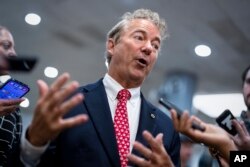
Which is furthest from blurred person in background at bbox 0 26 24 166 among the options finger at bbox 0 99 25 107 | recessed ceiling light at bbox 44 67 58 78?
recessed ceiling light at bbox 44 67 58 78

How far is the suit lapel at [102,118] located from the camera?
119cm

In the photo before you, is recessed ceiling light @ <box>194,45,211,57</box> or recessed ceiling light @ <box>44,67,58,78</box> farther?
recessed ceiling light @ <box>44,67,58,78</box>

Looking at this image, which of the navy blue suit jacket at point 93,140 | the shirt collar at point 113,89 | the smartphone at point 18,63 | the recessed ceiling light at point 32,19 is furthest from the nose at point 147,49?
the recessed ceiling light at point 32,19

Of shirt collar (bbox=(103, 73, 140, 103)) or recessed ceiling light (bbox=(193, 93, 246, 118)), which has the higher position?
recessed ceiling light (bbox=(193, 93, 246, 118))

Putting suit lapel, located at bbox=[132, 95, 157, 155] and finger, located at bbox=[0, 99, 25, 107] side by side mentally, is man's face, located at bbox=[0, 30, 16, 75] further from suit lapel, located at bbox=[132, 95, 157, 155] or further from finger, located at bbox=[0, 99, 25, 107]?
suit lapel, located at bbox=[132, 95, 157, 155]

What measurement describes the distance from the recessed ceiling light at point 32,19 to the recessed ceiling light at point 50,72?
1658mm

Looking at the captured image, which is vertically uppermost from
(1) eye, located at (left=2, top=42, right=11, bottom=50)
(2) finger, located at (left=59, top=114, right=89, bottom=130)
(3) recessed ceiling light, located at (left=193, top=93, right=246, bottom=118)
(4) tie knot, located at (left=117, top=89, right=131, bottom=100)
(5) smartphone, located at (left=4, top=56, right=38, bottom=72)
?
(3) recessed ceiling light, located at (left=193, top=93, right=246, bottom=118)

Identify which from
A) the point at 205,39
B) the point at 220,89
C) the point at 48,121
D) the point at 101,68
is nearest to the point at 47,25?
the point at 101,68

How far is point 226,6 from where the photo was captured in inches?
145

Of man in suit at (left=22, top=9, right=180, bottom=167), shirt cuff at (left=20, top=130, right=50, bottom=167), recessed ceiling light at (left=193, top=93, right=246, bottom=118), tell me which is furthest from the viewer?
recessed ceiling light at (left=193, top=93, right=246, bottom=118)

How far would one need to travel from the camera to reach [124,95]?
1426 millimetres

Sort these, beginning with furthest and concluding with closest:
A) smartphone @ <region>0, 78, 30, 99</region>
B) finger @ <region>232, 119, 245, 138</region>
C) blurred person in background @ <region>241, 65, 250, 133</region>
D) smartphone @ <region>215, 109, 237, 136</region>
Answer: blurred person in background @ <region>241, 65, 250, 133</region> < smartphone @ <region>0, 78, 30, 99</region> < smartphone @ <region>215, 109, 237, 136</region> < finger @ <region>232, 119, 245, 138</region>

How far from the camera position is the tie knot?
1.42m

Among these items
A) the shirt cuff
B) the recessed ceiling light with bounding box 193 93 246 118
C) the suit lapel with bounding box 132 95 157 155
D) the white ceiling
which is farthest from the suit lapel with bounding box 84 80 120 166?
the recessed ceiling light with bounding box 193 93 246 118
